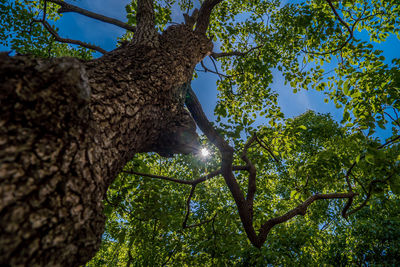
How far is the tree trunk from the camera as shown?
28.4 inches

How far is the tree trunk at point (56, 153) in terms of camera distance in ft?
2.37

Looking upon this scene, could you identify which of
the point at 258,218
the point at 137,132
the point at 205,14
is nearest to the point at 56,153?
the point at 137,132

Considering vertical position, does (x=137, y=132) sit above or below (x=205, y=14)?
below

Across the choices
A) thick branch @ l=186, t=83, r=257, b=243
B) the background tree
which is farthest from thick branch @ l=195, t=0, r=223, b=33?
thick branch @ l=186, t=83, r=257, b=243

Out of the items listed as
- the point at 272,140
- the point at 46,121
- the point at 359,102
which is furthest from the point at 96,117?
the point at 359,102

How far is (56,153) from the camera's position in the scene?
92 centimetres

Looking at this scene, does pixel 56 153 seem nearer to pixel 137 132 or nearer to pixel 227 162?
pixel 137 132

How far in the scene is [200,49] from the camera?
3.49 meters

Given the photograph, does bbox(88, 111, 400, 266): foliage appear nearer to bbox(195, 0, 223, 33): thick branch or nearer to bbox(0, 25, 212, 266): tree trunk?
bbox(0, 25, 212, 266): tree trunk

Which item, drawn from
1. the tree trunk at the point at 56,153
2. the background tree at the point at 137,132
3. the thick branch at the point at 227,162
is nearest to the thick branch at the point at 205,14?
the background tree at the point at 137,132

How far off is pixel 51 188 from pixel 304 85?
5.88 metres

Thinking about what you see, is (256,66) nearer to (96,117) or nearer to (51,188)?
(96,117)

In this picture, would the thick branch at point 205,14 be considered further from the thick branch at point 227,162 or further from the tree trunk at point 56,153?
the tree trunk at point 56,153

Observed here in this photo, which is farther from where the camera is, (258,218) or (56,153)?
(258,218)
